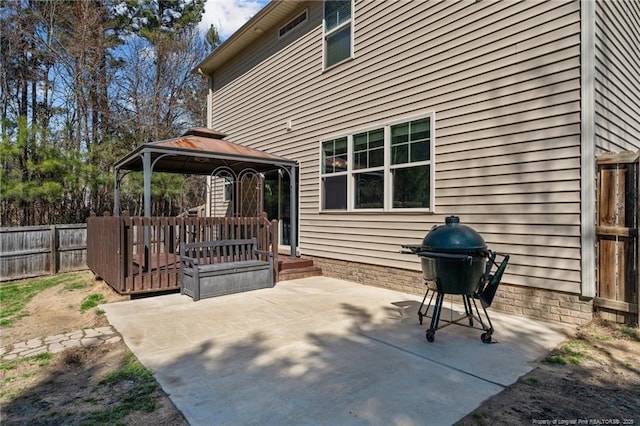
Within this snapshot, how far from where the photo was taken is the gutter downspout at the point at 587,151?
4.07 meters

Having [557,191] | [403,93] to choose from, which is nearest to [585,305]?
[557,191]

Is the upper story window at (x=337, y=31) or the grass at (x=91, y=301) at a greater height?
the upper story window at (x=337, y=31)

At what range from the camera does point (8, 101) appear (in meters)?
11.5

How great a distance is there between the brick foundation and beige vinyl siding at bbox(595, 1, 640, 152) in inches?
71.9

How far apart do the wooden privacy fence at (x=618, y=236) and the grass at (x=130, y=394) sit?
4.59 meters

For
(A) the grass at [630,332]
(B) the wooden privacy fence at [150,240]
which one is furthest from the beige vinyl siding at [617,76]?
→ (B) the wooden privacy fence at [150,240]

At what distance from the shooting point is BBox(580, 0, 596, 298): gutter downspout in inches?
160

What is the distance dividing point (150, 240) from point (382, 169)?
A: 394cm

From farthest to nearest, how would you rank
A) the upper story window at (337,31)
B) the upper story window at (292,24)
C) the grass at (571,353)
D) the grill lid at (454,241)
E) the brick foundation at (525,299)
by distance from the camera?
1. the upper story window at (292,24)
2. the upper story window at (337,31)
3. the brick foundation at (525,299)
4. the grill lid at (454,241)
5. the grass at (571,353)

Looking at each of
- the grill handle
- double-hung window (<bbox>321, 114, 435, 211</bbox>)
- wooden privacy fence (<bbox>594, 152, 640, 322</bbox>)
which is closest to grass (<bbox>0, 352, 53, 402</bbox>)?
the grill handle

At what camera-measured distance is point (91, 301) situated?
544cm

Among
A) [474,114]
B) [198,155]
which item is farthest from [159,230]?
[474,114]

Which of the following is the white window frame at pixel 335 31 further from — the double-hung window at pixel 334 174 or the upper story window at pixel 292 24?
the double-hung window at pixel 334 174

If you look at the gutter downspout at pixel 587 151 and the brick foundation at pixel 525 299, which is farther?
the brick foundation at pixel 525 299
